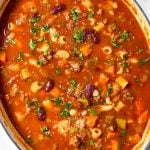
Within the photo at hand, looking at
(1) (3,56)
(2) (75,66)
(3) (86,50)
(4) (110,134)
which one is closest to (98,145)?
(4) (110,134)

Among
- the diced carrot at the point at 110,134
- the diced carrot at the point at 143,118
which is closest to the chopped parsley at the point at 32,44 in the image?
the diced carrot at the point at 110,134

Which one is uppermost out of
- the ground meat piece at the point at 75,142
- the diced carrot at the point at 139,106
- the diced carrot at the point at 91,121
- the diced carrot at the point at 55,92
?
the diced carrot at the point at 55,92

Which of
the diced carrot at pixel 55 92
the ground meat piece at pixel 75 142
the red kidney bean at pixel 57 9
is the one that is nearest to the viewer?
the ground meat piece at pixel 75 142

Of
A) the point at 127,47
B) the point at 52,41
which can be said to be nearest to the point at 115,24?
the point at 127,47

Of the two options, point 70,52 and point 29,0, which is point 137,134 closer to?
point 70,52

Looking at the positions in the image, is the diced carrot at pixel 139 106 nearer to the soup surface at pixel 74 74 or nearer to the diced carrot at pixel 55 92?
the soup surface at pixel 74 74

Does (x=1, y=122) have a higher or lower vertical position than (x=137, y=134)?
higher

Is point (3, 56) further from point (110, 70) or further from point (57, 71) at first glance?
point (110, 70)

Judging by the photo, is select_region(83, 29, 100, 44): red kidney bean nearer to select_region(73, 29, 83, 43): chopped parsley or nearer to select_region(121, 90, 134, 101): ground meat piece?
select_region(73, 29, 83, 43): chopped parsley

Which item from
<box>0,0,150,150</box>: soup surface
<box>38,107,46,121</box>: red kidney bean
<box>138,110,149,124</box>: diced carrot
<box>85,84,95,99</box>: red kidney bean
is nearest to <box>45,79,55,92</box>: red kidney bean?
<box>0,0,150,150</box>: soup surface
